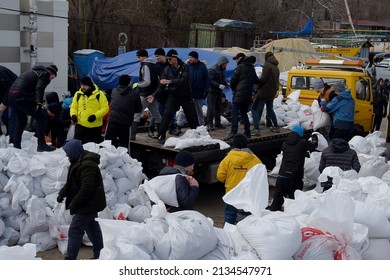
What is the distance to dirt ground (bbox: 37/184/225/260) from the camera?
6.07m

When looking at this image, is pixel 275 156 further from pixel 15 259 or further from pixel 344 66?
pixel 15 259

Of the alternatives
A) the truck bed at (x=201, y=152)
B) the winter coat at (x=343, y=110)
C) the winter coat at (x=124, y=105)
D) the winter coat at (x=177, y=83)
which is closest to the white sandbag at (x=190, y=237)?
the truck bed at (x=201, y=152)

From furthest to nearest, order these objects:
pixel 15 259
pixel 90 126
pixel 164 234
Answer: pixel 90 126 → pixel 164 234 → pixel 15 259

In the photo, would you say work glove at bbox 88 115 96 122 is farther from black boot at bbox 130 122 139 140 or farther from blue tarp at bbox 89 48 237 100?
blue tarp at bbox 89 48 237 100

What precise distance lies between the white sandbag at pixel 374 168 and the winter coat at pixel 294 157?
135 centimetres

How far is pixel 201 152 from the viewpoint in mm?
7398

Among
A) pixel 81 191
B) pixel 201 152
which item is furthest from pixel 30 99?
pixel 81 191

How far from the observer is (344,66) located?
12.3 metres

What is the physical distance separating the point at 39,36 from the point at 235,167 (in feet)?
21.6

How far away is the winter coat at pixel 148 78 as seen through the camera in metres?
A: 8.12

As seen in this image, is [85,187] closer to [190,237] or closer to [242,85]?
[190,237]
